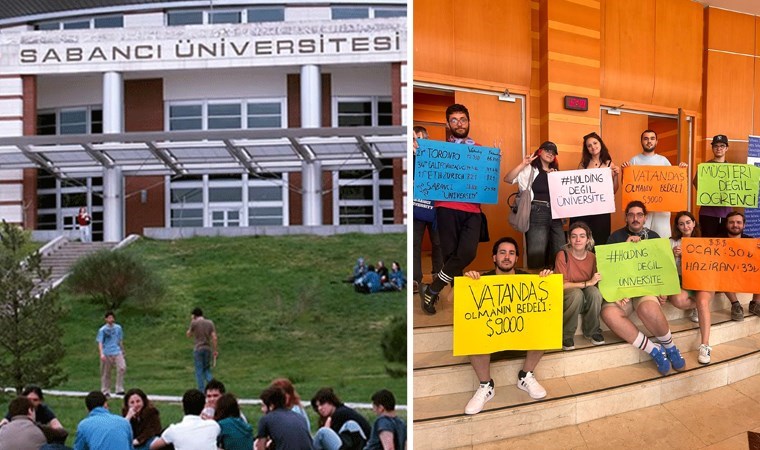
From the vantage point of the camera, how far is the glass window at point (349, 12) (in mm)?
9992

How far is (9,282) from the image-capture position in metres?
5.97

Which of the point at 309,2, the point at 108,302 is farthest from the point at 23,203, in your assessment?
the point at 309,2

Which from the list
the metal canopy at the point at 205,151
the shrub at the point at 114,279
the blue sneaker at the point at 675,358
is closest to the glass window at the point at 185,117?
the metal canopy at the point at 205,151

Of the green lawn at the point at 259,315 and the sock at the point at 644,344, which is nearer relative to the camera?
the sock at the point at 644,344

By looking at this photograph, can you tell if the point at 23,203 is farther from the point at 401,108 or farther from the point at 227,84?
the point at 401,108

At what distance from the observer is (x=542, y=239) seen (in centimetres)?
139

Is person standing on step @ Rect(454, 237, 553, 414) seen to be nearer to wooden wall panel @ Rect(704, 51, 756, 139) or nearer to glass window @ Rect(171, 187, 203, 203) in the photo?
wooden wall panel @ Rect(704, 51, 756, 139)

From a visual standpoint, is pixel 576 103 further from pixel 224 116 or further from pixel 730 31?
pixel 224 116

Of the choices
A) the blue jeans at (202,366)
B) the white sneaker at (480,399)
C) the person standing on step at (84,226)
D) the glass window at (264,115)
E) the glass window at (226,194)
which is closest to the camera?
the white sneaker at (480,399)

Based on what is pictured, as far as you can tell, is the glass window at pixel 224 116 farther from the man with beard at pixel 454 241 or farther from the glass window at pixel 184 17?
the man with beard at pixel 454 241

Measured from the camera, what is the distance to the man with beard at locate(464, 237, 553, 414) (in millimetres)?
1252

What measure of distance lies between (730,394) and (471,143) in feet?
2.83

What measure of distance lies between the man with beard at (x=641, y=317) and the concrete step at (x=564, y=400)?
36mm

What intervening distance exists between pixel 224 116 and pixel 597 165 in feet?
33.2
